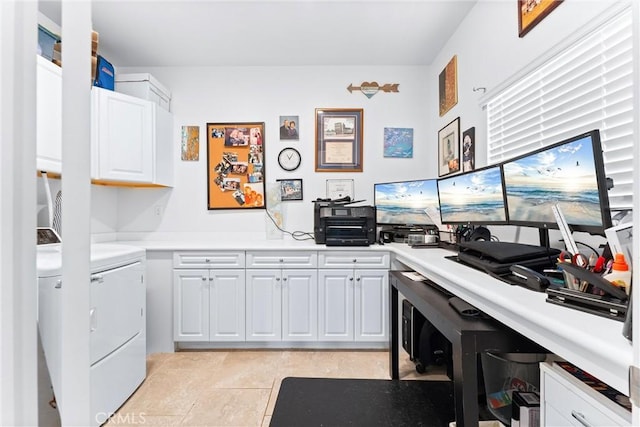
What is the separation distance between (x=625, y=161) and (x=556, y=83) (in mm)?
537

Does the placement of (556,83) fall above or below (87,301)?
above

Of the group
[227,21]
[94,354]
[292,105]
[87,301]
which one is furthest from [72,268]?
[292,105]

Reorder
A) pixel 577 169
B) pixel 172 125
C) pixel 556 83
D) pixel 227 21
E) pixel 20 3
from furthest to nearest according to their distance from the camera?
pixel 172 125
pixel 227 21
pixel 556 83
pixel 577 169
pixel 20 3

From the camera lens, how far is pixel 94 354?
1534 millimetres

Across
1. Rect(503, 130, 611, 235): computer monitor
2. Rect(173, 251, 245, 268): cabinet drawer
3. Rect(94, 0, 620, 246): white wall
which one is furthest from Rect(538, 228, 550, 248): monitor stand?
Rect(173, 251, 245, 268): cabinet drawer

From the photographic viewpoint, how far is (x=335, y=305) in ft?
7.89

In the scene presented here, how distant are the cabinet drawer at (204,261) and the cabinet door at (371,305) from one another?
1050mm

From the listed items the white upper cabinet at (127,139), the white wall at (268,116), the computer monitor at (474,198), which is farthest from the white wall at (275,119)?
the computer monitor at (474,198)

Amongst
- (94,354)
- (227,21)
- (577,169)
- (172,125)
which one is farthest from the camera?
(172,125)

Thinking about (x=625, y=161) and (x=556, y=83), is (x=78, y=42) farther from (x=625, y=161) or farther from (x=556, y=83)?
(x=556, y=83)

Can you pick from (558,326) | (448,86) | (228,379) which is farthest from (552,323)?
(448,86)

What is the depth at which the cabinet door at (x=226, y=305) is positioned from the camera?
2375mm

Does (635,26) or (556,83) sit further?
(556,83)

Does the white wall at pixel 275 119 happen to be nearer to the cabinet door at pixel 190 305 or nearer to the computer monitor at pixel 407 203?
the computer monitor at pixel 407 203
